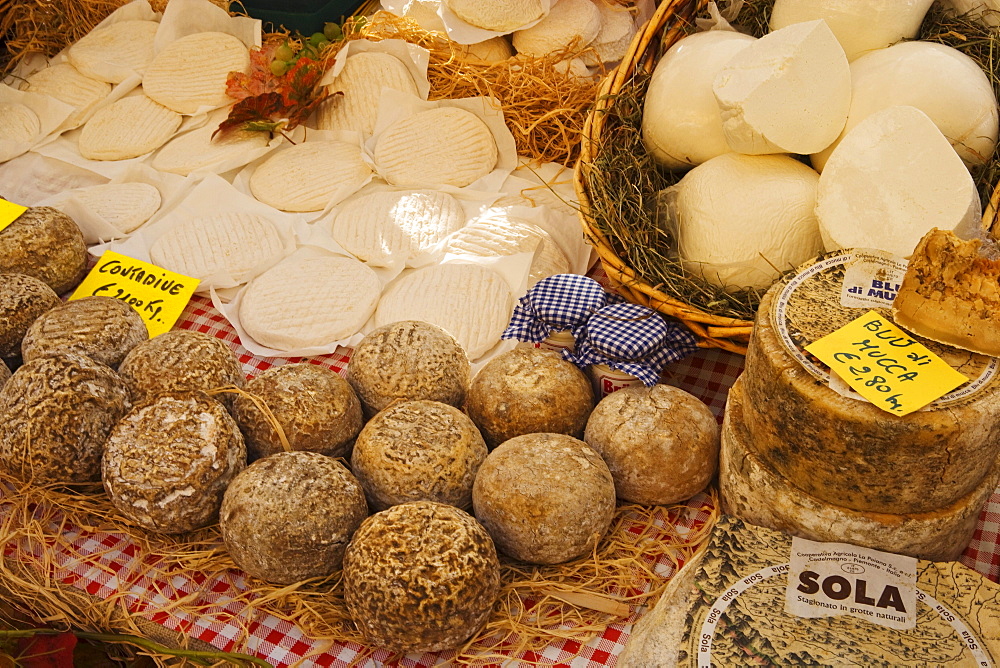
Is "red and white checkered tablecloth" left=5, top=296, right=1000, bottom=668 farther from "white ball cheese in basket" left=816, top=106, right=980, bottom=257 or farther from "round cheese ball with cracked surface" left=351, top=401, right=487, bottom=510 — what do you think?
"white ball cheese in basket" left=816, top=106, right=980, bottom=257

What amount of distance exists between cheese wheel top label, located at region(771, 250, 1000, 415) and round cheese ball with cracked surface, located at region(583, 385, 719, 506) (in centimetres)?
32

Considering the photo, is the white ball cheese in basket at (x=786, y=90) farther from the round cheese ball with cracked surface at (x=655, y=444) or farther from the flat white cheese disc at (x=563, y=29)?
the flat white cheese disc at (x=563, y=29)

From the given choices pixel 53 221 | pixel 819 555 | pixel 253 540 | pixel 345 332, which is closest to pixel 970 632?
pixel 819 555

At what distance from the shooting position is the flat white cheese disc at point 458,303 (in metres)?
2.06

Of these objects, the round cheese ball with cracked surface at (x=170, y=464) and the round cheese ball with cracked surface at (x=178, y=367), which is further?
the round cheese ball with cracked surface at (x=178, y=367)

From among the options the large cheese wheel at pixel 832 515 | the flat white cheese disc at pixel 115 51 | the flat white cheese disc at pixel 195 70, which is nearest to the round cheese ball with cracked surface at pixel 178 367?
the large cheese wheel at pixel 832 515

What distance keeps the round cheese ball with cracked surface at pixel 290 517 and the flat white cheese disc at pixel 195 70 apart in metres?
1.82

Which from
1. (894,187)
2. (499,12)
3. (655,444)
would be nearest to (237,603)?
(655,444)

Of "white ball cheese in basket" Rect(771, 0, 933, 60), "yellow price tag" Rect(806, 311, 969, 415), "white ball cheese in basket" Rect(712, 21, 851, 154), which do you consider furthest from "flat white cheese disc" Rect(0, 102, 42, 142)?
"yellow price tag" Rect(806, 311, 969, 415)

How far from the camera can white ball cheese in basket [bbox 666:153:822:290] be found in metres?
1.78

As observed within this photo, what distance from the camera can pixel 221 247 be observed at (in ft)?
7.79

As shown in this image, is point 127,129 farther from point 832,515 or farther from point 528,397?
point 832,515

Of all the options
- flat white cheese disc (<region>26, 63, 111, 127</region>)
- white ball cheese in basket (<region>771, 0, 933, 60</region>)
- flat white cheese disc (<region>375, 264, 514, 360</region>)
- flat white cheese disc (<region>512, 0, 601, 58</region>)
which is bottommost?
flat white cheese disc (<region>375, 264, 514, 360</region>)

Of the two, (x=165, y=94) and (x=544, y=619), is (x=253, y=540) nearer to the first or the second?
(x=544, y=619)
